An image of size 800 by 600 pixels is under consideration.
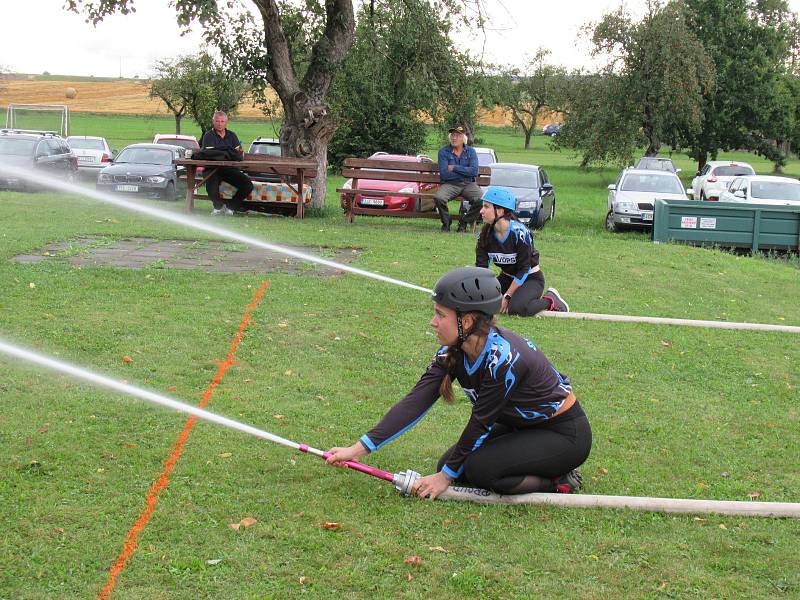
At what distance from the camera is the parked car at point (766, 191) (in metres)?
24.5

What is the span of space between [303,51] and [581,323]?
13.5 meters

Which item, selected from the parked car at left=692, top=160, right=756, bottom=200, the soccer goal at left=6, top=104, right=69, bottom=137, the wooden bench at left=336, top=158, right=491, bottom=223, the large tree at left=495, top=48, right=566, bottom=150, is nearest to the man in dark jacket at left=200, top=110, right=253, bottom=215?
the wooden bench at left=336, top=158, right=491, bottom=223

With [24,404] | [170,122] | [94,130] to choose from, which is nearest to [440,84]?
[24,404]

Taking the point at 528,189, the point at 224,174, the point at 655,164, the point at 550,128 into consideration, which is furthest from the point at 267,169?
the point at 550,128

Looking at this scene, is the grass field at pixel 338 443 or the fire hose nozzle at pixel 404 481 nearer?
the grass field at pixel 338 443

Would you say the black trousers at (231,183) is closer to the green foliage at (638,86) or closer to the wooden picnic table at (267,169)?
the wooden picnic table at (267,169)

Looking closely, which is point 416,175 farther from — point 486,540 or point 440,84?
point 486,540

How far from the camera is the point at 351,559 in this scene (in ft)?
16.1

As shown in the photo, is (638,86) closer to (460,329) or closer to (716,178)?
(716,178)

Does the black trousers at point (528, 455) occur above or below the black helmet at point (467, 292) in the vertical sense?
below

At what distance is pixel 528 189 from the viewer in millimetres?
23484

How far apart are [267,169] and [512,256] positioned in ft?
31.9

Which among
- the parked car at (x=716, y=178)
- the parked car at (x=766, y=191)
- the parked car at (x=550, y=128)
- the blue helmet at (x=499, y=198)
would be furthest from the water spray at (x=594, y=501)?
the parked car at (x=550, y=128)

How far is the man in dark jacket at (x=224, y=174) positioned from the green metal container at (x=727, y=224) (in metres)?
8.80
